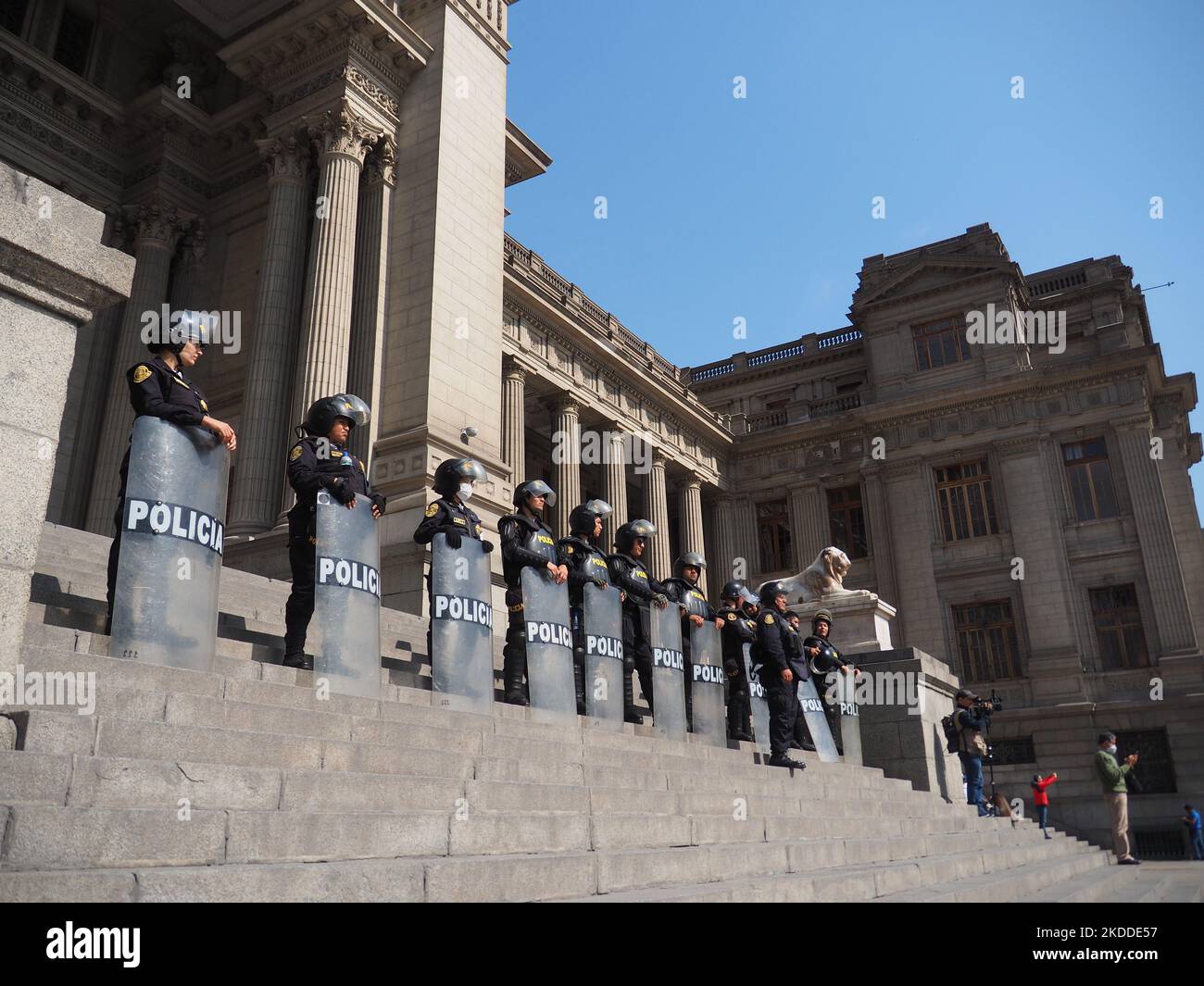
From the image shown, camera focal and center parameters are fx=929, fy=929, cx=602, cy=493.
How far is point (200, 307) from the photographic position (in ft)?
61.2

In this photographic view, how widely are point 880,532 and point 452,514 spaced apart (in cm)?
2926

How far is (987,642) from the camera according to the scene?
105 feet

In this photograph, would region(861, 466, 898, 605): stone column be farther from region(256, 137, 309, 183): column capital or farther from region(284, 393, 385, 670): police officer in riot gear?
region(284, 393, 385, 670): police officer in riot gear

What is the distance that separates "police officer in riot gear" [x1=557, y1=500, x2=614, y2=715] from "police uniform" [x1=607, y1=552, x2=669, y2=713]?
10.8 inches

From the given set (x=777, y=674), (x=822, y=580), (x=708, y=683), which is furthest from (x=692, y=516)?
(x=777, y=674)

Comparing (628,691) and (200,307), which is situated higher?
(200,307)

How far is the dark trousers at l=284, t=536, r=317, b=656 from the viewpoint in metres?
6.86

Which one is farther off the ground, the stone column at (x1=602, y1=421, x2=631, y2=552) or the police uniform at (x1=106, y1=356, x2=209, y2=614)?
the stone column at (x1=602, y1=421, x2=631, y2=552)

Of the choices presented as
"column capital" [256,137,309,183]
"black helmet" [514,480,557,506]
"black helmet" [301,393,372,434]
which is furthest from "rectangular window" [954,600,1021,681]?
"black helmet" [301,393,372,434]

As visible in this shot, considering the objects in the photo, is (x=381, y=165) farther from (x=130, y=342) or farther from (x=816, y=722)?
(x=816, y=722)

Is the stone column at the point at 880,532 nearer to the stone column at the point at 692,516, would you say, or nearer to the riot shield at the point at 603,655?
the stone column at the point at 692,516

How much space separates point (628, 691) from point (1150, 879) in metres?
6.95
